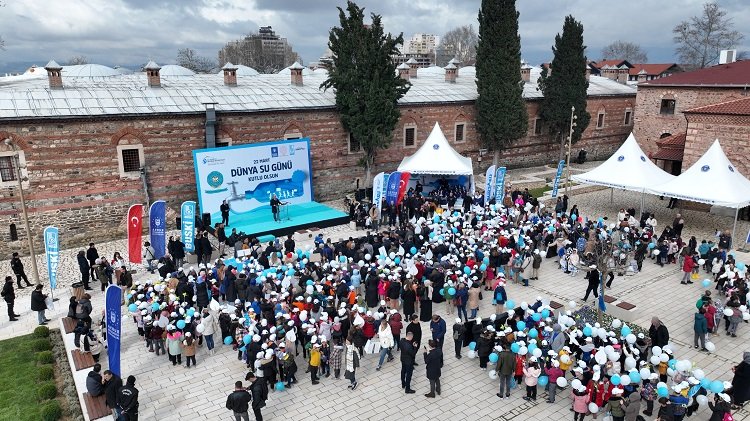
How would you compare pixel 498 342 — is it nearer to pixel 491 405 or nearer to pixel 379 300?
pixel 491 405

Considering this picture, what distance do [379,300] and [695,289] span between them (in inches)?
418

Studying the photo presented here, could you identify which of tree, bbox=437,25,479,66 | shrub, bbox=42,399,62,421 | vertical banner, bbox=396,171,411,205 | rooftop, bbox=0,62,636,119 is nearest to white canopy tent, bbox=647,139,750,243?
vertical banner, bbox=396,171,411,205

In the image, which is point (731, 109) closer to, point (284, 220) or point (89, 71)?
point (284, 220)

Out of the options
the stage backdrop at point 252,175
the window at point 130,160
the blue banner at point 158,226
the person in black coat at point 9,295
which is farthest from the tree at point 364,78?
the person in black coat at point 9,295

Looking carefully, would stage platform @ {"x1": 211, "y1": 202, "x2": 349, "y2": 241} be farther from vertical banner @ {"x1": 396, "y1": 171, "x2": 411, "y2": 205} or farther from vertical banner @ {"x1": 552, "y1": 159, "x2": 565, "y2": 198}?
vertical banner @ {"x1": 552, "y1": 159, "x2": 565, "y2": 198}

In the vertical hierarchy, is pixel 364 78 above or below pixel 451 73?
below

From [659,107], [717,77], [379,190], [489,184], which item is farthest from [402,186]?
[717,77]

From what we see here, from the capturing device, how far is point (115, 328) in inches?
460

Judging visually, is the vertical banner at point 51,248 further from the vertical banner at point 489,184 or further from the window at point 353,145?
the vertical banner at point 489,184

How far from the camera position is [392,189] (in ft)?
79.3

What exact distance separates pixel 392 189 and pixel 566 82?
18.0 m

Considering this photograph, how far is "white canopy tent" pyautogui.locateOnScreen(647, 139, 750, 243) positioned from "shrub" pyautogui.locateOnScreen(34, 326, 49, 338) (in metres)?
23.3

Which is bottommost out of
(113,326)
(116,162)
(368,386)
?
(368,386)

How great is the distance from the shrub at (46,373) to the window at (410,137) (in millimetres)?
22563
